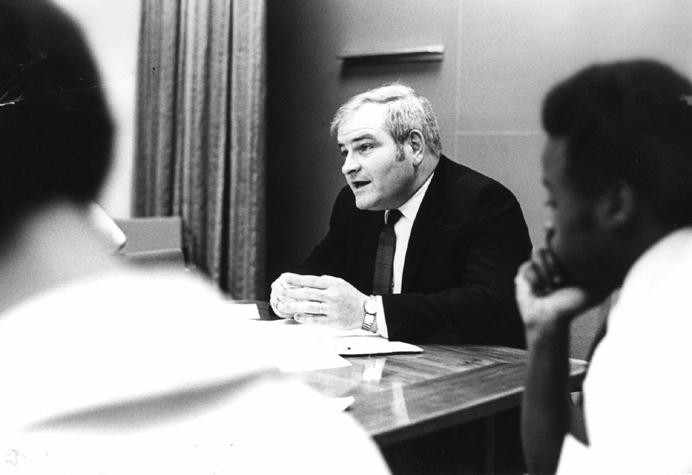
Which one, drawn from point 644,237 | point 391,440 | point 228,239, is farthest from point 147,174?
point 644,237

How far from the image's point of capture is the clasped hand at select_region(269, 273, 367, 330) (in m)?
1.31

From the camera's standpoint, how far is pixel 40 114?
1.03 m

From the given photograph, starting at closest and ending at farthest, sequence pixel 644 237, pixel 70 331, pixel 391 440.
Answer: pixel 644 237, pixel 391 440, pixel 70 331

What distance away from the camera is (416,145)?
121cm

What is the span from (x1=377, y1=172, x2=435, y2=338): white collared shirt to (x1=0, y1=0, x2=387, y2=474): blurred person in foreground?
261mm

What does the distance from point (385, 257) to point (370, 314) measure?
0.14 m

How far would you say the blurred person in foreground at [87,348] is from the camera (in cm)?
94

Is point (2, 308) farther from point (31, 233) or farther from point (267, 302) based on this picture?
point (267, 302)

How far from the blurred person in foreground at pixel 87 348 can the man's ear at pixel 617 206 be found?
381mm

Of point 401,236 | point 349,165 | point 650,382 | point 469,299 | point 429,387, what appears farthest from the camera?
point 401,236

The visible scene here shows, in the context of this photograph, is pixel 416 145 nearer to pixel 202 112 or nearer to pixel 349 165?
pixel 349 165

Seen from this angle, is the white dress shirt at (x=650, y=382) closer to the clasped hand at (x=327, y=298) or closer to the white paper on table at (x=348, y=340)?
the white paper on table at (x=348, y=340)

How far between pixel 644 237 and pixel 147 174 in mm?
710

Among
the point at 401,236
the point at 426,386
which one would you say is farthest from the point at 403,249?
the point at 426,386
